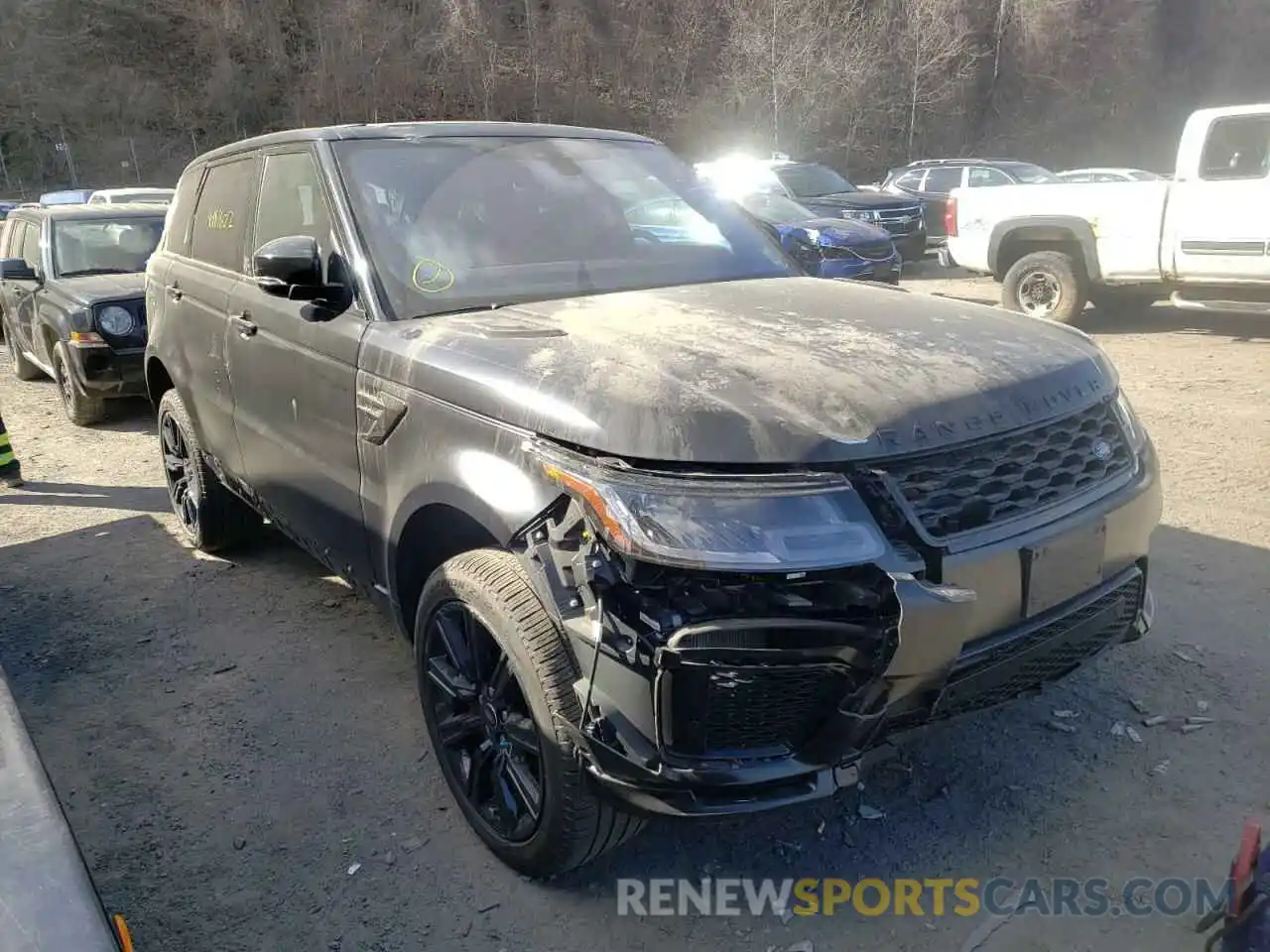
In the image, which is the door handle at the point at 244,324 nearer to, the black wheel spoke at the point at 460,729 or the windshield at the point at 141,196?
the black wheel spoke at the point at 460,729

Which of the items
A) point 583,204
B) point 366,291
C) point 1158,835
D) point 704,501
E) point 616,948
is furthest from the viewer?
point 583,204

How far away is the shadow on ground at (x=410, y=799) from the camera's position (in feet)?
8.20

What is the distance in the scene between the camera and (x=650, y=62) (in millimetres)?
41125

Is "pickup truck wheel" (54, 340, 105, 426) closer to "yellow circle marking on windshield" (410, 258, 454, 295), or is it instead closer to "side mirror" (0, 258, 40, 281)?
"side mirror" (0, 258, 40, 281)

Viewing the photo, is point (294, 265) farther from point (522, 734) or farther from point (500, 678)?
point (522, 734)

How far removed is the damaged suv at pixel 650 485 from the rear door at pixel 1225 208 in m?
6.97

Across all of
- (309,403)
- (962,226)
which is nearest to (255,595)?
(309,403)

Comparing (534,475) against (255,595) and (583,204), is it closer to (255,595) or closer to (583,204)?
(583,204)

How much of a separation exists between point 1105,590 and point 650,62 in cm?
4272

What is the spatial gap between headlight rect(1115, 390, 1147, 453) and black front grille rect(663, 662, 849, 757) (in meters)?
1.24

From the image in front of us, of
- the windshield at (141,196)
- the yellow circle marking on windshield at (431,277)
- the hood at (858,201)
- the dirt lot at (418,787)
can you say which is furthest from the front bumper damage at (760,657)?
the hood at (858,201)

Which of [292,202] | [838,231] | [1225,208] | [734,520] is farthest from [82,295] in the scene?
[1225,208]

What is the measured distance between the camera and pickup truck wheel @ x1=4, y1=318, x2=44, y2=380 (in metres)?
9.48

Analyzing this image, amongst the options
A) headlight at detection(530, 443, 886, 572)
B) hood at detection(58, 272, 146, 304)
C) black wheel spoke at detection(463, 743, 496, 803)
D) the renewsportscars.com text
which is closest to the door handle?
black wheel spoke at detection(463, 743, 496, 803)
